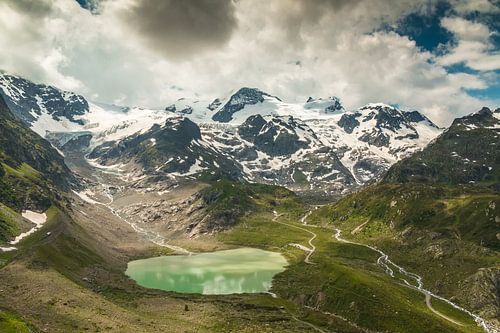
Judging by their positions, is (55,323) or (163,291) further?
(163,291)

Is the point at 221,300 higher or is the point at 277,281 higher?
the point at 277,281

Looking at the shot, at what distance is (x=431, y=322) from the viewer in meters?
123

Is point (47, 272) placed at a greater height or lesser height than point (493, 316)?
greater

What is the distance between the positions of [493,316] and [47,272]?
459 ft

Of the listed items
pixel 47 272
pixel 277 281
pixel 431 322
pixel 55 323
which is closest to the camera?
pixel 55 323

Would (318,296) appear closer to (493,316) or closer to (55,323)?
(493,316)

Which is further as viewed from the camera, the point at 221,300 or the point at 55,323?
the point at 221,300

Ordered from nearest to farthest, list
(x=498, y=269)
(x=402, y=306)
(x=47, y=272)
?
(x=402, y=306) < (x=47, y=272) < (x=498, y=269)

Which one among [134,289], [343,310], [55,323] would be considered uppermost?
[134,289]

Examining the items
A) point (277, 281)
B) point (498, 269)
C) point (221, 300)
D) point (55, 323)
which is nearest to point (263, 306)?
point (221, 300)

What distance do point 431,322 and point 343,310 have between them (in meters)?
26.4

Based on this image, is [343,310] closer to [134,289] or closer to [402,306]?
[402,306]

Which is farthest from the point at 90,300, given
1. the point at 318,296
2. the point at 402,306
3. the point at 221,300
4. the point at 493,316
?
the point at 493,316

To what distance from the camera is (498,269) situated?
517 ft
